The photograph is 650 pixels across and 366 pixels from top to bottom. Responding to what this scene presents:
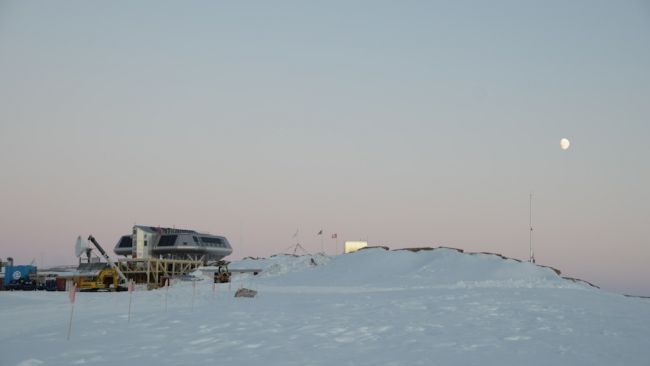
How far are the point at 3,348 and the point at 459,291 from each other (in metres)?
23.7

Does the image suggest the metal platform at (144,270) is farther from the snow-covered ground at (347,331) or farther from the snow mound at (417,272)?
the snow-covered ground at (347,331)

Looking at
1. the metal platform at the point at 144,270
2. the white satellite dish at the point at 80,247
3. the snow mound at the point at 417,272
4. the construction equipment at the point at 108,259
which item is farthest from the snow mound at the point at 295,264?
the white satellite dish at the point at 80,247

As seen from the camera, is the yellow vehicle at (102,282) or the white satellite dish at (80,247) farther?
the white satellite dish at (80,247)

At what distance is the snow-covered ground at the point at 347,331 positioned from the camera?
49.5 ft

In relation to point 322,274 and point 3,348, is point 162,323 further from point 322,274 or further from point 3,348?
point 322,274

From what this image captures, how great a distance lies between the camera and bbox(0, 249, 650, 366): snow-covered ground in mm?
15086

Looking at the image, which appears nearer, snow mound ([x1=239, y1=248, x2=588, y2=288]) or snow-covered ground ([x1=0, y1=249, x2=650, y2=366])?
snow-covered ground ([x1=0, y1=249, x2=650, y2=366])

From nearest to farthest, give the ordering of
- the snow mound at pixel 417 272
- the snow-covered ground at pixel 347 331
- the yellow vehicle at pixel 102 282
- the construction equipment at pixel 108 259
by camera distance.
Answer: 1. the snow-covered ground at pixel 347 331
2. the snow mound at pixel 417 272
3. the yellow vehicle at pixel 102 282
4. the construction equipment at pixel 108 259

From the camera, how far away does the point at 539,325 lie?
19.6m

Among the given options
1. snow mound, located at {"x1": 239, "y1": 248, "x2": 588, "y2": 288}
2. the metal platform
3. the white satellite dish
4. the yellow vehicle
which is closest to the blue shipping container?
the white satellite dish

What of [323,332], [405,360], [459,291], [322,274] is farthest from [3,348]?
[322,274]

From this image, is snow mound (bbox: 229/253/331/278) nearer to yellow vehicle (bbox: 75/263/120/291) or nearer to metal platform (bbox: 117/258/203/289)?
metal platform (bbox: 117/258/203/289)

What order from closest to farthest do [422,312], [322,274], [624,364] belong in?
[624,364], [422,312], [322,274]

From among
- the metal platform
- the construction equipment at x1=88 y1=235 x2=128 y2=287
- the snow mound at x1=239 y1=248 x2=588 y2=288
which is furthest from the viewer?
the metal platform
